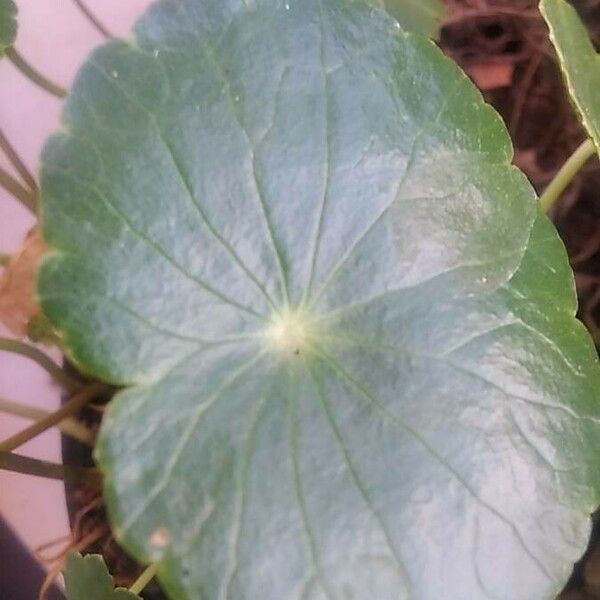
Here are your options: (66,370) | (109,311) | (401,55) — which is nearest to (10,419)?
(66,370)

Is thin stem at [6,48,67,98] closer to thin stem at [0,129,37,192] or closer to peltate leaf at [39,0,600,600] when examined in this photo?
thin stem at [0,129,37,192]

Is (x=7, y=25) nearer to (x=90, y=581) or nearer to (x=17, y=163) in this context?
(x=17, y=163)

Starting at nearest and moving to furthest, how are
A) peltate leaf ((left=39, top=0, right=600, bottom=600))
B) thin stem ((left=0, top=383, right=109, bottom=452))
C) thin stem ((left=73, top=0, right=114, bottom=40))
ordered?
peltate leaf ((left=39, top=0, right=600, bottom=600)) → thin stem ((left=0, top=383, right=109, bottom=452)) → thin stem ((left=73, top=0, right=114, bottom=40))

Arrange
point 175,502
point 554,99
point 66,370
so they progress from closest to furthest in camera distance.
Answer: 1. point 175,502
2. point 66,370
3. point 554,99

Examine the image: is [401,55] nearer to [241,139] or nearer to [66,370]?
[241,139]

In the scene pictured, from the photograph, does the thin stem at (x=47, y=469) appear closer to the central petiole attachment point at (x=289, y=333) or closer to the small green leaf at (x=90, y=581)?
the small green leaf at (x=90, y=581)

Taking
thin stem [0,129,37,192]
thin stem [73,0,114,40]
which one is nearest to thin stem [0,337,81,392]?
thin stem [0,129,37,192]
